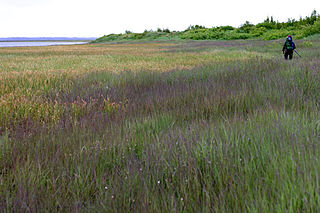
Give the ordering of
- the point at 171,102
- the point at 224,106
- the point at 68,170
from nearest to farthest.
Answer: the point at 68,170 < the point at 224,106 < the point at 171,102

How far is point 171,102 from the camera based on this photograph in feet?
13.4

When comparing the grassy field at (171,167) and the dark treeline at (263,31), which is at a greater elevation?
the dark treeline at (263,31)

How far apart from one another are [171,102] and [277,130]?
6.85ft

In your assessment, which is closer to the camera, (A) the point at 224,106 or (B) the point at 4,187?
(B) the point at 4,187

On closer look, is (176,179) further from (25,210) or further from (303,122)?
(303,122)

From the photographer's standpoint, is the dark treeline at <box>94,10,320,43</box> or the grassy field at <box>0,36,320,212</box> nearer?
the grassy field at <box>0,36,320,212</box>

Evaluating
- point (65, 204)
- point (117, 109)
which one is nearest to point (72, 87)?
point (117, 109)

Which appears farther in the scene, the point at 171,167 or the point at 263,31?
the point at 263,31

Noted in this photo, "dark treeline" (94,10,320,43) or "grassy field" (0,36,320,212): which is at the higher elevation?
"dark treeline" (94,10,320,43)

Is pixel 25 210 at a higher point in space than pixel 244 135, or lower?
lower

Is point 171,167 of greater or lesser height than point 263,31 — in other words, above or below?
below

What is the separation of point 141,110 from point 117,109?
0.65 m

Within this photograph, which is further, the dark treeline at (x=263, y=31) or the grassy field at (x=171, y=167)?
the dark treeline at (x=263, y=31)

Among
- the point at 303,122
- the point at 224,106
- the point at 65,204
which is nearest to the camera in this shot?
the point at 65,204
